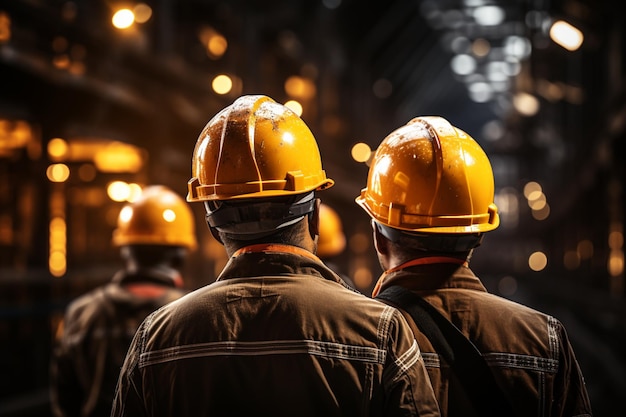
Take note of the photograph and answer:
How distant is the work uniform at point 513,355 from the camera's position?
2.91 meters

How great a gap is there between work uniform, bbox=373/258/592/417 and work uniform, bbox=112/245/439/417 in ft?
1.31

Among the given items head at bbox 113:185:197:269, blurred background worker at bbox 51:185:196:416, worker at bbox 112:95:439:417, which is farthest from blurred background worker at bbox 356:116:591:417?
head at bbox 113:185:197:269

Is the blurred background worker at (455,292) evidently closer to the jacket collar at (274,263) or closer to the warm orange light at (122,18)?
the jacket collar at (274,263)

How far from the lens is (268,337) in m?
2.49

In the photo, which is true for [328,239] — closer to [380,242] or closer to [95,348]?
[95,348]

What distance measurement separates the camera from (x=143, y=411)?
261 cm

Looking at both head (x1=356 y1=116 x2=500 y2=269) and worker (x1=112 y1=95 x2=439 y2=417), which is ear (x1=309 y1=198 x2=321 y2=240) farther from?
head (x1=356 y1=116 x2=500 y2=269)

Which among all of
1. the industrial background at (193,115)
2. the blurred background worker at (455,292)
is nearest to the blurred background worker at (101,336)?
the blurred background worker at (455,292)

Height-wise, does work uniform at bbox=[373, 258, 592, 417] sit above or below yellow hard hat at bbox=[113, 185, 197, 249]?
below

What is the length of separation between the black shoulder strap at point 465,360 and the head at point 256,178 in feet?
1.70

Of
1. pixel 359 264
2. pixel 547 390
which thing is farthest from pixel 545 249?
pixel 547 390

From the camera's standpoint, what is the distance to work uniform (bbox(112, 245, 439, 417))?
96.2 inches

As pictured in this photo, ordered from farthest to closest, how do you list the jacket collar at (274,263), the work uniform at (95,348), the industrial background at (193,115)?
the industrial background at (193,115), the work uniform at (95,348), the jacket collar at (274,263)

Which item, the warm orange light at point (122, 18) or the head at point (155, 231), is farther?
the warm orange light at point (122, 18)
